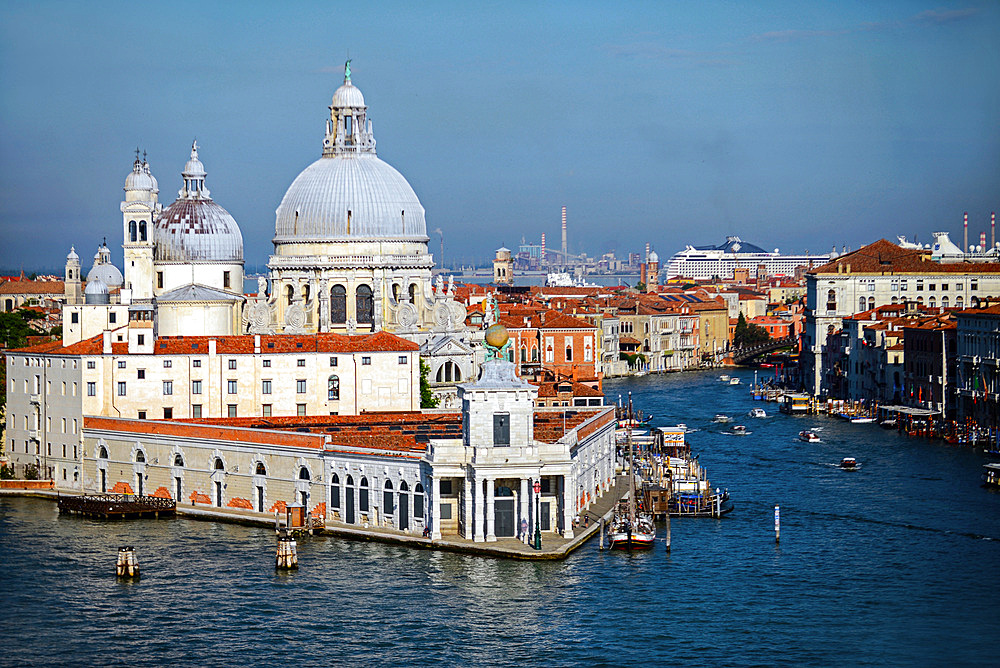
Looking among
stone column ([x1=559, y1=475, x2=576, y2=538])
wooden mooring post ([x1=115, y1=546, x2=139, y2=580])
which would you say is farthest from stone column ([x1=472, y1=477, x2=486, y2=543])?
wooden mooring post ([x1=115, y1=546, x2=139, y2=580])

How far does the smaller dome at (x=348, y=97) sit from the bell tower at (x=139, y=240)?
4.52 m

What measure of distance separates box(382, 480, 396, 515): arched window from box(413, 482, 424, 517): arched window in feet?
1.32

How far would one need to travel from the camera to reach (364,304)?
1512 inches

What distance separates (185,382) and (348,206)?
26.1 ft

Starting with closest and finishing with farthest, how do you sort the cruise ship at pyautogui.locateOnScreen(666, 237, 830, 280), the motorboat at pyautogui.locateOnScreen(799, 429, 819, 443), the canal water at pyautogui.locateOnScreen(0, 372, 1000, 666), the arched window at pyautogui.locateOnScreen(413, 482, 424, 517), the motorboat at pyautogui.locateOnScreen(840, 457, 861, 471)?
the canal water at pyautogui.locateOnScreen(0, 372, 1000, 666) < the arched window at pyautogui.locateOnScreen(413, 482, 424, 517) < the motorboat at pyautogui.locateOnScreen(840, 457, 861, 471) < the motorboat at pyautogui.locateOnScreen(799, 429, 819, 443) < the cruise ship at pyautogui.locateOnScreen(666, 237, 830, 280)

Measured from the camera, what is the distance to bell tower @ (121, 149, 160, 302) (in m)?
39.0

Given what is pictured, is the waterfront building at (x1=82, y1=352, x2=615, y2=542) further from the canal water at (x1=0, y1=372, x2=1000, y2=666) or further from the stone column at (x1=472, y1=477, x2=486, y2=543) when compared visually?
the canal water at (x1=0, y1=372, x2=1000, y2=666)

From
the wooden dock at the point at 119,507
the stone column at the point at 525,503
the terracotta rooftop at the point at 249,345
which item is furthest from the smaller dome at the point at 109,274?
the stone column at the point at 525,503

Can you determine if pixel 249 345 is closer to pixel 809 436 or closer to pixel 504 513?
pixel 504 513

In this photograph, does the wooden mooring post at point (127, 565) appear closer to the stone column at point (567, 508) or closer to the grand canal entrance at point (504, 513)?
the grand canal entrance at point (504, 513)

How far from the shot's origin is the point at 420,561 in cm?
2364

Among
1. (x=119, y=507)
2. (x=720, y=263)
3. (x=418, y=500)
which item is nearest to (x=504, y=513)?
(x=418, y=500)

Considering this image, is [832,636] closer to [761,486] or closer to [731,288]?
[761,486]

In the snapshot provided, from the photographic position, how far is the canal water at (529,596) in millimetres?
19547
